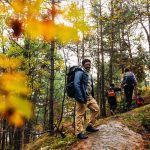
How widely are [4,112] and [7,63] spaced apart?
34cm

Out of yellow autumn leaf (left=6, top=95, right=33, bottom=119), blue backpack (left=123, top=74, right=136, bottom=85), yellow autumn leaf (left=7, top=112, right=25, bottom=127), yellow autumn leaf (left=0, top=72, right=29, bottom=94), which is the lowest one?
yellow autumn leaf (left=7, top=112, right=25, bottom=127)

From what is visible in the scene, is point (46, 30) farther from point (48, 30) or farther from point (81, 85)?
point (81, 85)

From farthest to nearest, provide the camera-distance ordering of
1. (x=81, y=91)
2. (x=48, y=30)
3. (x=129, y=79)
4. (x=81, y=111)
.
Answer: (x=129, y=79) < (x=81, y=111) < (x=81, y=91) < (x=48, y=30)

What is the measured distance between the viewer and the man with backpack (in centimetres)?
724

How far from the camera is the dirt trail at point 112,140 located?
A: 7.60 m

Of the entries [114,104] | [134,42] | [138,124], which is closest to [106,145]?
[138,124]

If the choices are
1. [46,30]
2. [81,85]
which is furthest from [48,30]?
[81,85]

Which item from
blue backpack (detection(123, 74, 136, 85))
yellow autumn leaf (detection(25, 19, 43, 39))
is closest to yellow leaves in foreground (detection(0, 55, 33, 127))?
yellow autumn leaf (detection(25, 19, 43, 39))

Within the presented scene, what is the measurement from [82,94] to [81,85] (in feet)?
0.73

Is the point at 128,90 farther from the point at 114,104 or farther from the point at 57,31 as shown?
the point at 57,31

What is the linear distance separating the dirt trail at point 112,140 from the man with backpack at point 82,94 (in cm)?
25

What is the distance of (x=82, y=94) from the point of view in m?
7.40

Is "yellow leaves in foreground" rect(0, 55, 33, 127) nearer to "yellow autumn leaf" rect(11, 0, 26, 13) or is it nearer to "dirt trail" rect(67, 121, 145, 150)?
"yellow autumn leaf" rect(11, 0, 26, 13)

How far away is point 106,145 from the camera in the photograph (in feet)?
25.0
